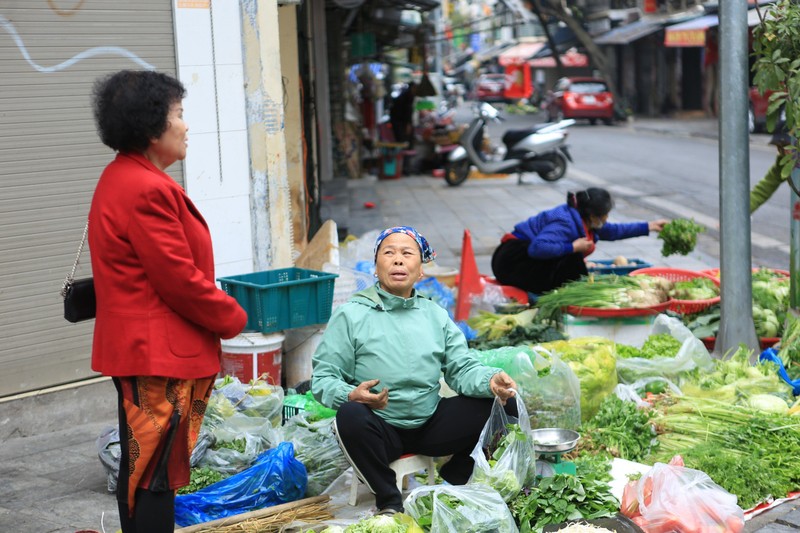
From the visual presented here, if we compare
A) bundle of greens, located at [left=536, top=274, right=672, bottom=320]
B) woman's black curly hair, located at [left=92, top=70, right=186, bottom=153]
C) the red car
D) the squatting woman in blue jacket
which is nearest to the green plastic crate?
bundle of greens, located at [left=536, top=274, right=672, bottom=320]

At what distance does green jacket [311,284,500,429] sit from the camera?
4117mm

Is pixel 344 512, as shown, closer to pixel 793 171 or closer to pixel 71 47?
pixel 71 47

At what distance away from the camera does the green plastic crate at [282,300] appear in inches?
230

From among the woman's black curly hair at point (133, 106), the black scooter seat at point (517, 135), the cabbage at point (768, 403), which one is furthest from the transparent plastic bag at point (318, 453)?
the black scooter seat at point (517, 135)

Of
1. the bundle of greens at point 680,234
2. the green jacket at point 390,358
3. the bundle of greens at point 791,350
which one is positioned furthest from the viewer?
the bundle of greens at point 680,234

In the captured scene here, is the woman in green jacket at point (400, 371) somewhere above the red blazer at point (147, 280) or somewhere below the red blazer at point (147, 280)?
below

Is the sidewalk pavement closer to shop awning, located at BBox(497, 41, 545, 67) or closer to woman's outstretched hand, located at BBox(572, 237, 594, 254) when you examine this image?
woman's outstretched hand, located at BBox(572, 237, 594, 254)

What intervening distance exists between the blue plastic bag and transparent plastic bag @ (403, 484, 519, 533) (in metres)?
0.82

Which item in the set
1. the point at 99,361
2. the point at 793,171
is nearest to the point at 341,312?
the point at 99,361

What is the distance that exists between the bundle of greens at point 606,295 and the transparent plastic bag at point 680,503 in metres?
2.37

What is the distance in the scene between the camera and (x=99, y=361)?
3264 mm

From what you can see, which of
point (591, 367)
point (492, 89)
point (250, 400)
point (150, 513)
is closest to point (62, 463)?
point (250, 400)

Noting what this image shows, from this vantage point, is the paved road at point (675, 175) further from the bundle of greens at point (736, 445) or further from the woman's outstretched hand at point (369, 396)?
the woman's outstretched hand at point (369, 396)

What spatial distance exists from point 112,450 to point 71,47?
7.84 feet
